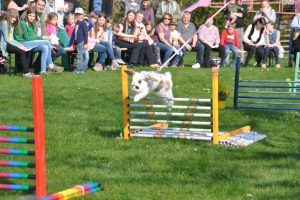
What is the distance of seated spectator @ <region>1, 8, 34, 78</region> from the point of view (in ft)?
49.0

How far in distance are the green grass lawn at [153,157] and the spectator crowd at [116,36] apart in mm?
2889

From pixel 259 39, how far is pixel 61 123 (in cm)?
1188

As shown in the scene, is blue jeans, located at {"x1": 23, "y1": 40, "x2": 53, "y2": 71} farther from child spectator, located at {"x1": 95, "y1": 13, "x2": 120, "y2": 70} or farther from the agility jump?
the agility jump

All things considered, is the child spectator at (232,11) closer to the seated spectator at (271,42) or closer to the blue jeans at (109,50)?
the seated spectator at (271,42)

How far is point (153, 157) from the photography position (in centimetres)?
771

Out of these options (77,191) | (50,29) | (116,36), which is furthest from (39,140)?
(116,36)

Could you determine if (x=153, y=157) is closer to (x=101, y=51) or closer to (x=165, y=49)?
(x=101, y=51)

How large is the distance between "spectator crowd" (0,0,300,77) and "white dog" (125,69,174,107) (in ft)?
13.8

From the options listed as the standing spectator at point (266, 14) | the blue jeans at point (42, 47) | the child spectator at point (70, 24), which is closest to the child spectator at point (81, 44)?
the child spectator at point (70, 24)

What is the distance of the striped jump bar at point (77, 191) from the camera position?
18.6 feet

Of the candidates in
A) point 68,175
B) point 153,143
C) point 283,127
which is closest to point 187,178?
point 68,175

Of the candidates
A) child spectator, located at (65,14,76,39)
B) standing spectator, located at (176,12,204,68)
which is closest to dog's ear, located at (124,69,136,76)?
child spectator, located at (65,14,76,39)

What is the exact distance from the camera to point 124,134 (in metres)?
8.88

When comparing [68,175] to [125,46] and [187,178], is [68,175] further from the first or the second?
[125,46]
